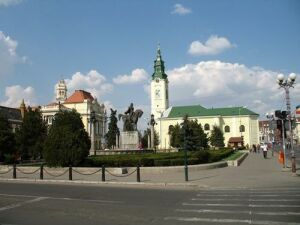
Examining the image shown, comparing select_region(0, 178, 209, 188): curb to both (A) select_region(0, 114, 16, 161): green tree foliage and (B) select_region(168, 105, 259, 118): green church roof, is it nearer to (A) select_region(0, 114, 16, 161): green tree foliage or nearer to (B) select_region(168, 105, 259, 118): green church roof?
(A) select_region(0, 114, 16, 161): green tree foliage

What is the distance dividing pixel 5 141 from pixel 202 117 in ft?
361

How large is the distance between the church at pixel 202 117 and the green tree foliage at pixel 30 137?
83.6m

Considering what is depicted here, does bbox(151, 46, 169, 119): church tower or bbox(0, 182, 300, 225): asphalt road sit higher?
bbox(151, 46, 169, 119): church tower

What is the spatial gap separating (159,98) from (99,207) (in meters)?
146

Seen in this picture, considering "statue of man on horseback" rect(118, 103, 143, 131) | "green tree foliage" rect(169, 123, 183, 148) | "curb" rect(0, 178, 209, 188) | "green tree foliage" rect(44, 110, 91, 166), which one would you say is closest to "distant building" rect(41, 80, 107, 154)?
"green tree foliage" rect(169, 123, 183, 148)

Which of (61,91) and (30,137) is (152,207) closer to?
(30,137)

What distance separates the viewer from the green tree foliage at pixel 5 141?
43.7m

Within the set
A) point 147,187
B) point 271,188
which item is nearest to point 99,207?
point 147,187

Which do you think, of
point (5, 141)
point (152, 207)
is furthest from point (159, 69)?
point (152, 207)

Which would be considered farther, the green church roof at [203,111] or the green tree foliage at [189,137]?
the green church roof at [203,111]

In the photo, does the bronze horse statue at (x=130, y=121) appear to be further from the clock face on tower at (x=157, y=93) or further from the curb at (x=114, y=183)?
the clock face on tower at (x=157, y=93)

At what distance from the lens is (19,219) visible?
12148 millimetres

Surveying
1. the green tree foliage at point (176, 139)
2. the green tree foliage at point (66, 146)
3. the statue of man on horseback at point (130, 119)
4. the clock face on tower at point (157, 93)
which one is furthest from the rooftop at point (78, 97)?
the green tree foliage at point (66, 146)

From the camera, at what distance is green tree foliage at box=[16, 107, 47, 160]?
53625mm
